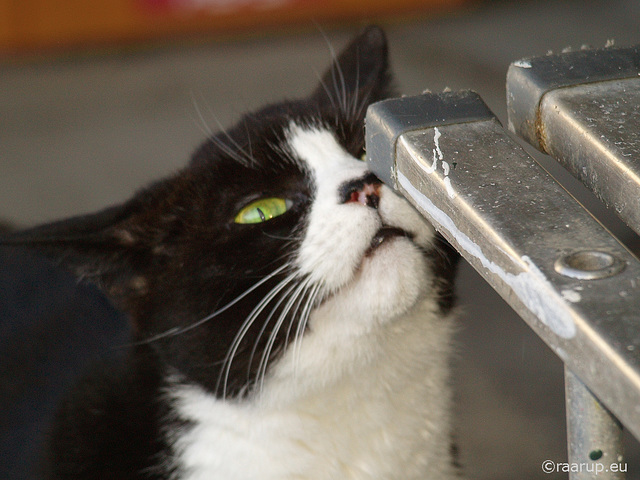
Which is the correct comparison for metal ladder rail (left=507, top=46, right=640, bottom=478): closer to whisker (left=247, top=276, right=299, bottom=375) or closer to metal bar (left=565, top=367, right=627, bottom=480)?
metal bar (left=565, top=367, right=627, bottom=480)

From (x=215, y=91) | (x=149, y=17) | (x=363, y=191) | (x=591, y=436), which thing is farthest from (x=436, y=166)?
(x=149, y=17)

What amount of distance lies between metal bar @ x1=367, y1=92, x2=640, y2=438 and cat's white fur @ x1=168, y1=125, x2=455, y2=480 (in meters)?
0.26

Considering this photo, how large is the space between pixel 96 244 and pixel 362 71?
1.68 ft

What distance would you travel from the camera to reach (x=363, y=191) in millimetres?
914

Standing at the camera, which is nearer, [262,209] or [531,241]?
[531,241]

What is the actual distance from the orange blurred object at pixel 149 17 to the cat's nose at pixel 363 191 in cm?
244

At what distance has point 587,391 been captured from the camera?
0.50 m

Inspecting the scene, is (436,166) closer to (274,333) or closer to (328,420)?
(274,333)

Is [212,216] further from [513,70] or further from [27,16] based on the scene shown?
[27,16]

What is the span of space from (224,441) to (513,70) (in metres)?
0.65

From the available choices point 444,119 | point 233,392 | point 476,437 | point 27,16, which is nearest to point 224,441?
point 233,392

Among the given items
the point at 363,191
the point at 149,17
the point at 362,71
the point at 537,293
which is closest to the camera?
the point at 537,293

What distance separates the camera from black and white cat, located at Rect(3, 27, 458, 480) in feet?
3.07

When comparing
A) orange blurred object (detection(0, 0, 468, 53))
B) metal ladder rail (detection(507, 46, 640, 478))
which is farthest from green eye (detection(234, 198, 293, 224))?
orange blurred object (detection(0, 0, 468, 53))
